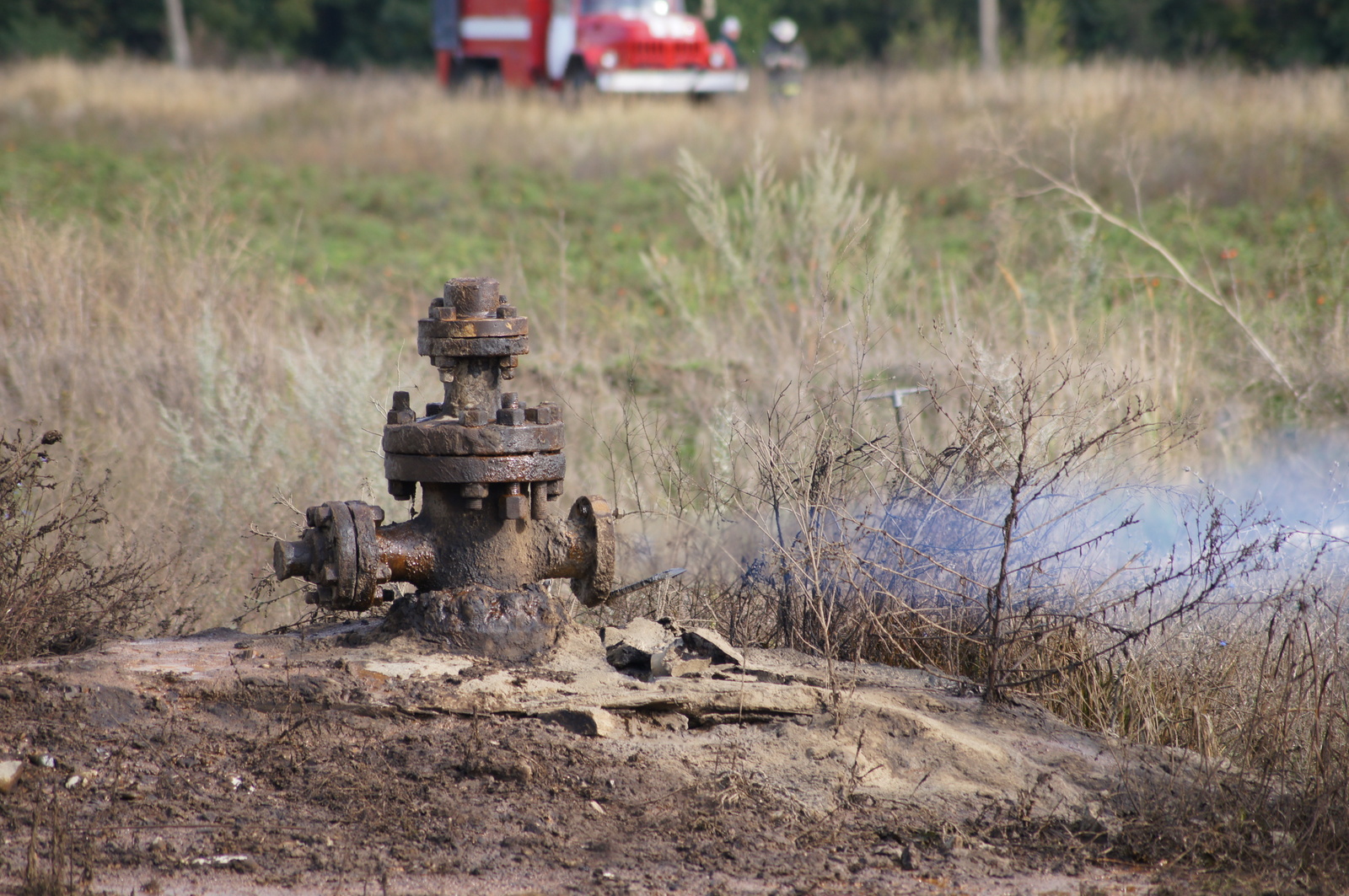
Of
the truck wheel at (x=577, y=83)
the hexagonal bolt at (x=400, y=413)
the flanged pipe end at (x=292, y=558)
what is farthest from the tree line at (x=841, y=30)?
the flanged pipe end at (x=292, y=558)

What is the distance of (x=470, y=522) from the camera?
296cm

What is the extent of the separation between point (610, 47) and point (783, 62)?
2.49 m

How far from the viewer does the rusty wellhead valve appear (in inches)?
111

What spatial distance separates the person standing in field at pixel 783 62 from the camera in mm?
16987

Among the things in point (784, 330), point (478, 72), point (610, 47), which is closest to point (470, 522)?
point (784, 330)

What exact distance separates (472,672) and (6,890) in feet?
3.32

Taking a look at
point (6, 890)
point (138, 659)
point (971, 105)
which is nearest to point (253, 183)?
point (971, 105)

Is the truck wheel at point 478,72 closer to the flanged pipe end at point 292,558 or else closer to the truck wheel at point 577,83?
the truck wheel at point 577,83

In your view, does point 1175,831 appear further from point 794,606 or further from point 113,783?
point 113,783

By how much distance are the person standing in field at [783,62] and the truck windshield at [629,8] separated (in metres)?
1.54

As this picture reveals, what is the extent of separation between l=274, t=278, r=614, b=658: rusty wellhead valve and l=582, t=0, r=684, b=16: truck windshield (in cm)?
1560

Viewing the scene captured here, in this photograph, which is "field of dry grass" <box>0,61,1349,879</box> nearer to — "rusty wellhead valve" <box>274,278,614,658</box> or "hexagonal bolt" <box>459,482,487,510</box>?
"rusty wellhead valve" <box>274,278,614,658</box>

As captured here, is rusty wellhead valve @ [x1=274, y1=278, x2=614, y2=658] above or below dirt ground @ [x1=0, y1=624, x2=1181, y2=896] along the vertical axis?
above

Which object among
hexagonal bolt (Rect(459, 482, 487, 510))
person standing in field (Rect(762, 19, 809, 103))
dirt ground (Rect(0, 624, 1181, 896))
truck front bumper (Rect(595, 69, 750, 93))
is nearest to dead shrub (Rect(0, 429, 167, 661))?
dirt ground (Rect(0, 624, 1181, 896))
